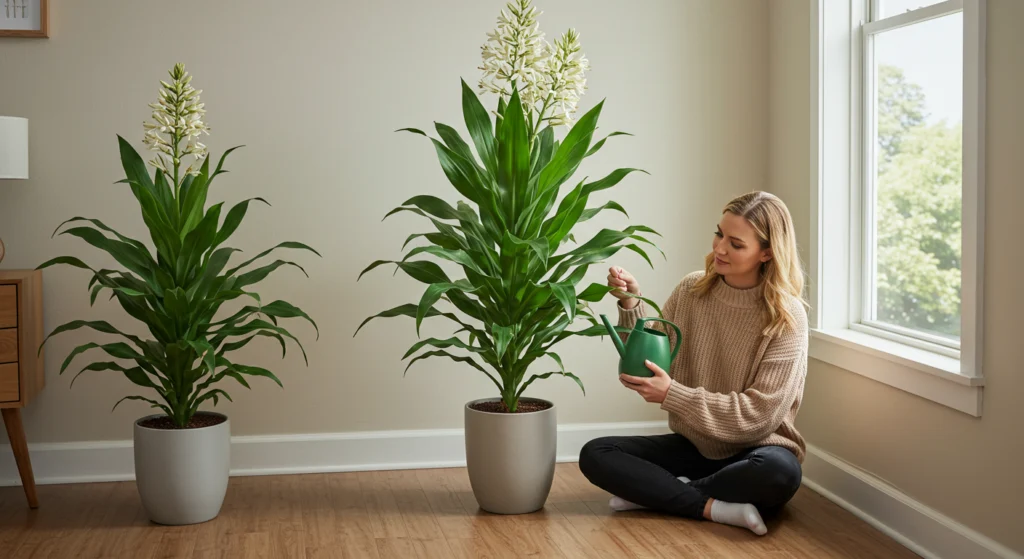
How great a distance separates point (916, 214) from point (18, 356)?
9.41 ft

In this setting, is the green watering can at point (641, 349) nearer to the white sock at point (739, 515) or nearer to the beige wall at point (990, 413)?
the white sock at point (739, 515)

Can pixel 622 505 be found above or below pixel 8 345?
below

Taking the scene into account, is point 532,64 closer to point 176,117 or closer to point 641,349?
point 641,349

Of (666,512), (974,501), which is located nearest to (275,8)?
(666,512)

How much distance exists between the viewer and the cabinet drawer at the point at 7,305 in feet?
9.78

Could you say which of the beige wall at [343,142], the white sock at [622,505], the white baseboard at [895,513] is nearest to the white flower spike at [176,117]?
the beige wall at [343,142]

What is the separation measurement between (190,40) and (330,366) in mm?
1291

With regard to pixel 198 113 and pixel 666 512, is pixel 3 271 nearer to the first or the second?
pixel 198 113

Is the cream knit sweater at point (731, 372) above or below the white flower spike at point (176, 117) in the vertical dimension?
below

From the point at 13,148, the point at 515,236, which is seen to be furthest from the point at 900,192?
the point at 13,148

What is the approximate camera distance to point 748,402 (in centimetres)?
292

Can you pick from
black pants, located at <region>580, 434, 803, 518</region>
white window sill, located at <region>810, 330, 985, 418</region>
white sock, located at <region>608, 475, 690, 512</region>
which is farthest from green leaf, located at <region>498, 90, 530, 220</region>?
white window sill, located at <region>810, 330, 985, 418</region>

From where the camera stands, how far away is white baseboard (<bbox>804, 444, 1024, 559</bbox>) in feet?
8.55

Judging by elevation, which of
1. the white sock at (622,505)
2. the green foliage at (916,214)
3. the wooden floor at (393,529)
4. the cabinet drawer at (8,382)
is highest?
the green foliage at (916,214)
